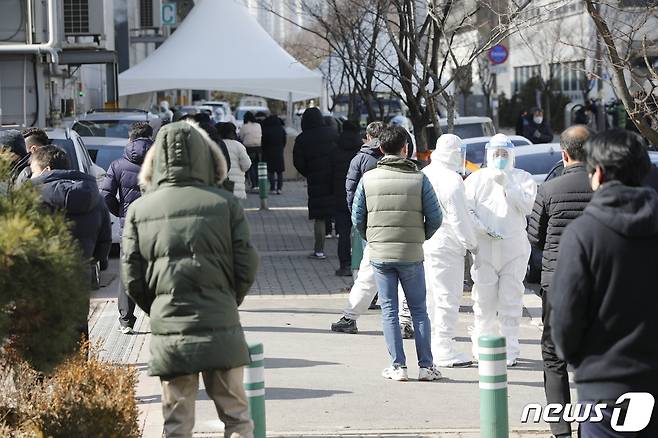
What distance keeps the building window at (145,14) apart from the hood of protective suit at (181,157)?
139 ft

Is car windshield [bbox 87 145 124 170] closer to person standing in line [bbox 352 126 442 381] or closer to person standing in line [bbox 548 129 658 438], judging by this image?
person standing in line [bbox 352 126 442 381]

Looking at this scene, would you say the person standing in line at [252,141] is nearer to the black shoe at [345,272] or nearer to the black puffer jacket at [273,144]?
the black puffer jacket at [273,144]

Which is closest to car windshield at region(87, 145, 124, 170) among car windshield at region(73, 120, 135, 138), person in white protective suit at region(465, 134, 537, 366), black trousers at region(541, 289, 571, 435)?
car windshield at region(73, 120, 135, 138)

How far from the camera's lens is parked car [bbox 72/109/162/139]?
20906mm

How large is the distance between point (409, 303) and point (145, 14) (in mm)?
39839

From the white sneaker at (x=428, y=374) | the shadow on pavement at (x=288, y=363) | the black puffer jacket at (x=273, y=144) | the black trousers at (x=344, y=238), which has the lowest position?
the shadow on pavement at (x=288, y=363)

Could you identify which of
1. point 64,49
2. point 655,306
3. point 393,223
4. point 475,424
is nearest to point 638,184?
point 655,306

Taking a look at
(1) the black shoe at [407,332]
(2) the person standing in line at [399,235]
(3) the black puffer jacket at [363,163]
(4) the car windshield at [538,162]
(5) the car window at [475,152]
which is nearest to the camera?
(2) the person standing in line at [399,235]

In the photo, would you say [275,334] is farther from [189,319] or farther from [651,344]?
[651,344]

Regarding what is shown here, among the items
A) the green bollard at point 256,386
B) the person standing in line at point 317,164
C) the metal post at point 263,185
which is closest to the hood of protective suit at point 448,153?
the green bollard at point 256,386

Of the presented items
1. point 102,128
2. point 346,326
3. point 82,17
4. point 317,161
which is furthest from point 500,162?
point 82,17

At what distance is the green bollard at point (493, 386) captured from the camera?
6.48 m

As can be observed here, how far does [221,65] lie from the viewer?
2500cm

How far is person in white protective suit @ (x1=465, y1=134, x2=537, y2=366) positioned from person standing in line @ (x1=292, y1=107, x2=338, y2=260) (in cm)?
614
